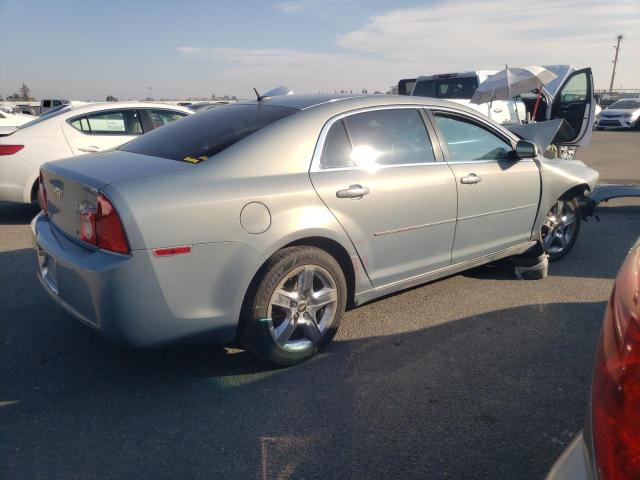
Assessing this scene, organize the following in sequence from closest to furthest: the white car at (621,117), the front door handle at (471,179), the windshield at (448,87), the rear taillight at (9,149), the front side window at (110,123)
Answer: the front door handle at (471,179), the rear taillight at (9,149), the front side window at (110,123), the windshield at (448,87), the white car at (621,117)

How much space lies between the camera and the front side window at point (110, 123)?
684 centimetres

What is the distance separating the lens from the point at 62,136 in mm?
6641

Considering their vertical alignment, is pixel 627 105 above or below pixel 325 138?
below

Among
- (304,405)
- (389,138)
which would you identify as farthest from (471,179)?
(304,405)

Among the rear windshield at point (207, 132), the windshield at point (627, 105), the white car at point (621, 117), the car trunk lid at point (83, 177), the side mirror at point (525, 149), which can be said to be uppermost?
the rear windshield at point (207, 132)

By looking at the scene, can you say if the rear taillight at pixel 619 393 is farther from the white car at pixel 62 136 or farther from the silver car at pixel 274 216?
the white car at pixel 62 136

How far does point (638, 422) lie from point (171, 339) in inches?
85.7

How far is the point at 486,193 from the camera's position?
398 centimetres

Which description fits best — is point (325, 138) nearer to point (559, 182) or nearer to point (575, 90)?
point (559, 182)

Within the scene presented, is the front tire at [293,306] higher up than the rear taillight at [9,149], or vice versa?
the rear taillight at [9,149]

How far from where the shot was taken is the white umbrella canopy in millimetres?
9289

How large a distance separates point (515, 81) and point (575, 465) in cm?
930

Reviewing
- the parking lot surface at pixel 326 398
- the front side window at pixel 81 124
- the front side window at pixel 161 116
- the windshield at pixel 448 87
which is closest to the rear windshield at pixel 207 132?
the parking lot surface at pixel 326 398

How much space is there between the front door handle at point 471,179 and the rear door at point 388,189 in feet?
0.36
